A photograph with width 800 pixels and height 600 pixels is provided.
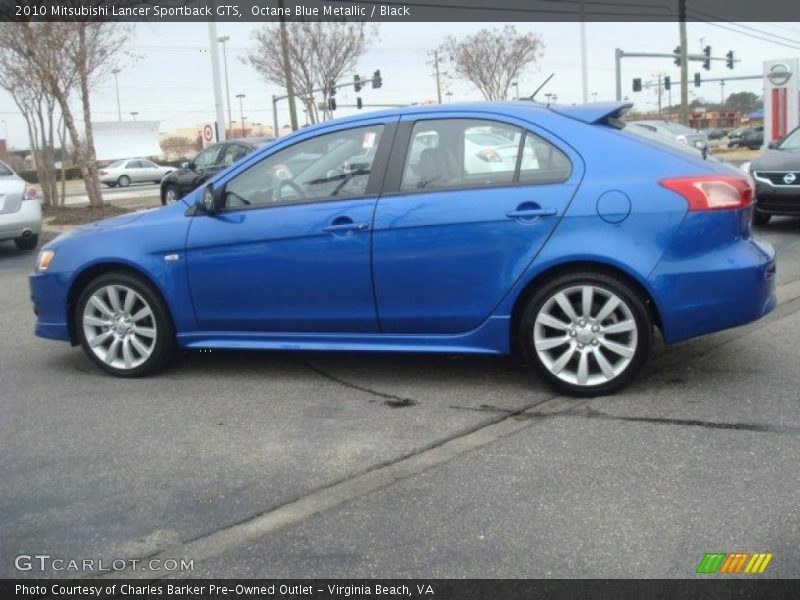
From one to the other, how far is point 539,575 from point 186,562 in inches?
50.3

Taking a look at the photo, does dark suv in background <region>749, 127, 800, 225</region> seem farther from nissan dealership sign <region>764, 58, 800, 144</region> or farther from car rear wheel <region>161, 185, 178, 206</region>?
nissan dealership sign <region>764, 58, 800, 144</region>

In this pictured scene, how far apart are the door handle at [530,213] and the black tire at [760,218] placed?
7332 millimetres

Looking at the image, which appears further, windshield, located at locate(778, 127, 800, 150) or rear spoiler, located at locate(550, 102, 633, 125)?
windshield, located at locate(778, 127, 800, 150)

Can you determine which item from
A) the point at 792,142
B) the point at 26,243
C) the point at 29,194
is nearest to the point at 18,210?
the point at 29,194

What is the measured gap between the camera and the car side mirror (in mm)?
5113

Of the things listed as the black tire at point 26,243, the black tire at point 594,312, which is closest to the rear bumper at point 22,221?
the black tire at point 26,243

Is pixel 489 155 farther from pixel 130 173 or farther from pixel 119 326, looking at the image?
pixel 130 173

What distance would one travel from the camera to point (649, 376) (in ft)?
16.4

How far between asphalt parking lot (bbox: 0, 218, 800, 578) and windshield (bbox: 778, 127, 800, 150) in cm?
631

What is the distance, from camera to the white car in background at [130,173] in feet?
142

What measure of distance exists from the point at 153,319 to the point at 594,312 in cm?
270

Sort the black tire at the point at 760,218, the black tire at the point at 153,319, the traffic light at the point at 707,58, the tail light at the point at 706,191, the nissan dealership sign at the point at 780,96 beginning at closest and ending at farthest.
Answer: the tail light at the point at 706,191
the black tire at the point at 153,319
the black tire at the point at 760,218
the nissan dealership sign at the point at 780,96
the traffic light at the point at 707,58

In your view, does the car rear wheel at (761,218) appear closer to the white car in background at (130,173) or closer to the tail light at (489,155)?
the tail light at (489,155)

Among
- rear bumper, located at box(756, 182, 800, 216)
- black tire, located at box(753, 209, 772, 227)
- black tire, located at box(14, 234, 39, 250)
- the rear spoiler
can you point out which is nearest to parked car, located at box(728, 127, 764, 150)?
black tire, located at box(753, 209, 772, 227)
